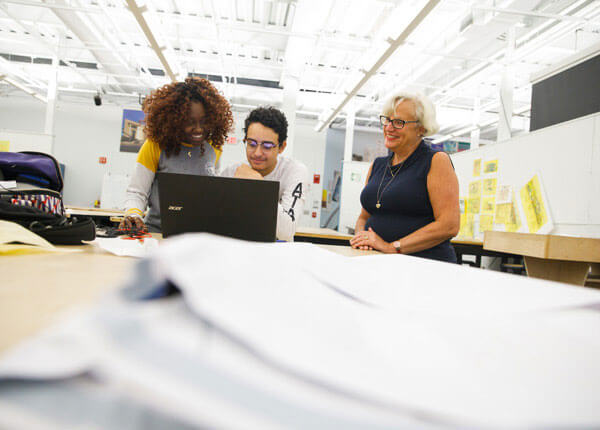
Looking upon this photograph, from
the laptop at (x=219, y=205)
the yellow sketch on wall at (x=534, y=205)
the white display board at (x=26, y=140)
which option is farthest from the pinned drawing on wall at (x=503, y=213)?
the white display board at (x=26, y=140)

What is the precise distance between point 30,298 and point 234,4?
741 centimetres

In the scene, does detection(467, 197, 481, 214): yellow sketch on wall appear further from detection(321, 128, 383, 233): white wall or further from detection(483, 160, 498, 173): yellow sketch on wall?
detection(321, 128, 383, 233): white wall

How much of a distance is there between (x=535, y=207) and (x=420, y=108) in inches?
99.9

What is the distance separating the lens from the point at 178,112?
6.34 feet

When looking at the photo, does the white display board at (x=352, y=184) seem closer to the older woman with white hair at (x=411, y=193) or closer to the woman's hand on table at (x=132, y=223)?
the older woman with white hair at (x=411, y=193)

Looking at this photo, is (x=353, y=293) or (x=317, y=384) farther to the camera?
(x=353, y=293)

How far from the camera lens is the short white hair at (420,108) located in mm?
1955

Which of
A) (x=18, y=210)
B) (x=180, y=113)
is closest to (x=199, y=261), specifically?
(x=18, y=210)

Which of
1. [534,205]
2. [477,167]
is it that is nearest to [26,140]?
[477,167]

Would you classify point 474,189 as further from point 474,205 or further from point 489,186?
point 489,186

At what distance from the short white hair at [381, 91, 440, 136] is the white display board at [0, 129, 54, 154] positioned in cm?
820

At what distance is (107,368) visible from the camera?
6.8 inches

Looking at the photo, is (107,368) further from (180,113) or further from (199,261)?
(180,113)

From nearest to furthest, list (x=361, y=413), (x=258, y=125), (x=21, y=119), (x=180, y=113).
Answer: (x=361, y=413), (x=180, y=113), (x=258, y=125), (x=21, y=119)
